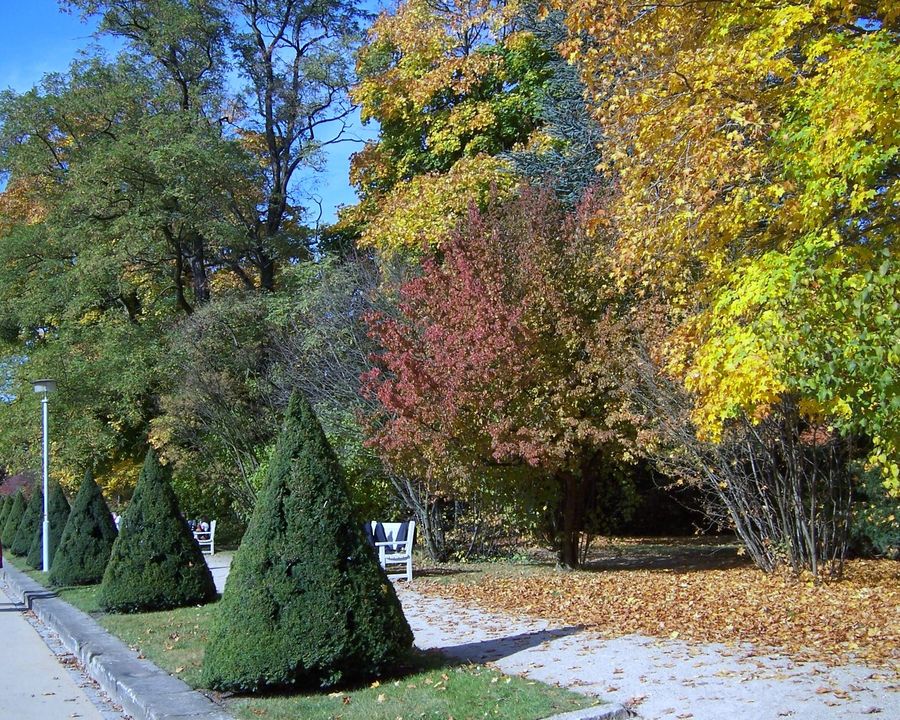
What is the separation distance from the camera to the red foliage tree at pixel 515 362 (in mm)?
13273

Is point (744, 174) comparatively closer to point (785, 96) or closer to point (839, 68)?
point (785, 96)

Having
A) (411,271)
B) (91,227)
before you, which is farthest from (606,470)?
(91,227)

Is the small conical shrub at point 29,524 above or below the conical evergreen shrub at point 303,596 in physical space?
above

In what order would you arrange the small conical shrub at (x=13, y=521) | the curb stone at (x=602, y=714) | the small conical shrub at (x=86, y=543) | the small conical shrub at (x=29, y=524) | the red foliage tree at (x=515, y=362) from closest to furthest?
the curb stone at (x=602, y=714), the red foliage tree at (x=515, y=362), the small conical shrub at (x=86, y=543), the small conical shrub at (x=29, y=524), the small conical shrub at (x=13, y=521)

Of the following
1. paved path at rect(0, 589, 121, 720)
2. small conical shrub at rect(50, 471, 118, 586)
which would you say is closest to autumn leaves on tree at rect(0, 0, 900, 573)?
small conical shrub at rect(50, 471, 118, 586)

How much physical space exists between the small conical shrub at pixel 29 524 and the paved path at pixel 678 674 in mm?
19625

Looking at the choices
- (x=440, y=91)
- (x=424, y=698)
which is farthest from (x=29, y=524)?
(x=424, y=698)

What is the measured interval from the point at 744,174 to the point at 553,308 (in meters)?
4.97

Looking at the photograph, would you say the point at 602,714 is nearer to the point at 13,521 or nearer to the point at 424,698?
the point at 424,698

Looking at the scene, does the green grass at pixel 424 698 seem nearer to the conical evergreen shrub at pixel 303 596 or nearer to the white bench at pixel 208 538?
the conical evergreen shrub at pixel 303 596

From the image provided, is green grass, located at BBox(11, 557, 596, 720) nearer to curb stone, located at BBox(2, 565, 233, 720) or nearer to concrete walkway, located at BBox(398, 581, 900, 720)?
curb stone, located at BBox(2, 565, 233, 720)

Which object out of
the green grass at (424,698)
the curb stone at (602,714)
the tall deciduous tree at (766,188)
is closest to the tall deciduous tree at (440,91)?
the tall deciduous tree at (766,188)

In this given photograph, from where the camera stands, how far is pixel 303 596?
23.4 feet

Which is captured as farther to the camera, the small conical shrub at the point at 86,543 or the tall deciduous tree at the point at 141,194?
the tall deciduous tree at the point at 141,194
